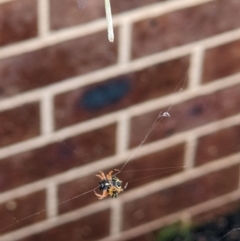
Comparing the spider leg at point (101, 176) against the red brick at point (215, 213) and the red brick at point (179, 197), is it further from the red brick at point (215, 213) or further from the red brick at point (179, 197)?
the red brick at point (215, 213)

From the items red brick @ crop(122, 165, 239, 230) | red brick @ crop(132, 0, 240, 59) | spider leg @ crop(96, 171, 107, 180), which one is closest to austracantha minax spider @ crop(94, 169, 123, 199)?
spider leg @ crop(96, 171, 107, 180)

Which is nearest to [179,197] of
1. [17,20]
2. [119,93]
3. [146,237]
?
[146,237]

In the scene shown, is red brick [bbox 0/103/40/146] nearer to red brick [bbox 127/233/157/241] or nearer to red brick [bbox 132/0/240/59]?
red brick [bbox 132/0/240/59]

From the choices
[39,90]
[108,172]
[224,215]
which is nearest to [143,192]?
[108,172]

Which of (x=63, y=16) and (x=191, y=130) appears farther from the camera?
(x=191, y=130)

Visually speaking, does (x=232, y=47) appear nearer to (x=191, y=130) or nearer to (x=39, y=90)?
(x=191, y=130)

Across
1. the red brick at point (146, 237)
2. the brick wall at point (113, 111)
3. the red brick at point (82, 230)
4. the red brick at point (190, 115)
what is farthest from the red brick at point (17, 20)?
the red brick at point (146, 237)
